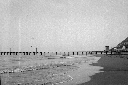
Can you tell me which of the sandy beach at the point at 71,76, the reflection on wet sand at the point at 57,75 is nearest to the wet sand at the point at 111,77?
the sandy beach at the point at 71,76

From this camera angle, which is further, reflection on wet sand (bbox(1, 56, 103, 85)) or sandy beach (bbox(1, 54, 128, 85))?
reflection on wet sand (bbox(1, 56, 103, 85))

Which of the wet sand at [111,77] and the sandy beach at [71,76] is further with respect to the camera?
the sandy beach at [71,76]

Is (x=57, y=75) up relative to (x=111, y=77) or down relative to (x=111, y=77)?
down

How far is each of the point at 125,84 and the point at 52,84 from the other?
362cm

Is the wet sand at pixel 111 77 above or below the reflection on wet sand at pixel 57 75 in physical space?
above

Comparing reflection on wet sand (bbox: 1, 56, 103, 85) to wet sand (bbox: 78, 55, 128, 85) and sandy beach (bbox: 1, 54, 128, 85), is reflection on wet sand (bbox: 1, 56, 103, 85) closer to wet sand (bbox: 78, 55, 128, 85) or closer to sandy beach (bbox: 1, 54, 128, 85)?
sandy beach (bbox: 1, 54, 128, 85)

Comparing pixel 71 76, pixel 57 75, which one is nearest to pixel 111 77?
pixel 71 76

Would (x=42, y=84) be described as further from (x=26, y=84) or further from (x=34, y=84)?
(x=26, y=84)

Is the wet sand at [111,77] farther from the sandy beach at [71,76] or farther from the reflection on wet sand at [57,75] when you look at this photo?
the reflection on wet sand at [57,75]

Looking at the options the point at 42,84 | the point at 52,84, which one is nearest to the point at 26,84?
the point at 42,84

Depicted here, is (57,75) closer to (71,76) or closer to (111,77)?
(71,76)

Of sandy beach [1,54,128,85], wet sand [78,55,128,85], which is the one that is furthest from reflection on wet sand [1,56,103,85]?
wet sand [78,55,128,85]

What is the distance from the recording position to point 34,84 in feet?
23.8

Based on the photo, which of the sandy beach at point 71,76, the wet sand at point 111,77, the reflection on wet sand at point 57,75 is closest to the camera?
the wet sand at point 111,77
